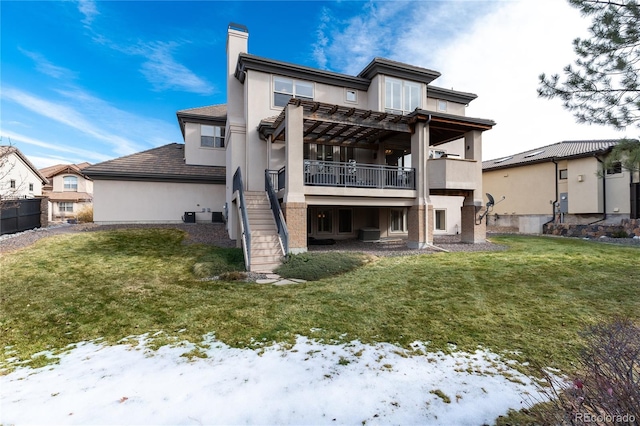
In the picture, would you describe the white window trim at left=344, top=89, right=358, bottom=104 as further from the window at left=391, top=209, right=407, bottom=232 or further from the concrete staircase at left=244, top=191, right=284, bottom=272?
the concrete staircase at left=244, top=191, right=284, bottom=272

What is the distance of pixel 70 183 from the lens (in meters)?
38.2

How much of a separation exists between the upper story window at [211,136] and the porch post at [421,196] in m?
13.1

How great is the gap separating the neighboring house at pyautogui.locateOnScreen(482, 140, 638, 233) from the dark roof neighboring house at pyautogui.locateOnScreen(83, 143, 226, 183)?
2359cm

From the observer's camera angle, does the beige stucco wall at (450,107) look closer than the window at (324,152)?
No

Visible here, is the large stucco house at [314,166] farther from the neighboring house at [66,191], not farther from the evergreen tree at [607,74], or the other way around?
the neighboring house at [66,191]

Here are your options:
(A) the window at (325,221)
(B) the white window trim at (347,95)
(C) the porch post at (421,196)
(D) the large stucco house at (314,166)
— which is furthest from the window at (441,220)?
(B) the white window trim at (347,95)

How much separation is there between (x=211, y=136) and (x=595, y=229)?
2581 centimetres

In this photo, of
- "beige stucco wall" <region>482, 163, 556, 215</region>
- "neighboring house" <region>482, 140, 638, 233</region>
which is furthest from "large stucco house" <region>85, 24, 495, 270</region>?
"beige stucco wall" <region>482, 163, 556, 215</region>

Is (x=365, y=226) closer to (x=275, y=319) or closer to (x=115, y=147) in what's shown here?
(x=275, y=319)

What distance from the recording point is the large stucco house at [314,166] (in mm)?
11180

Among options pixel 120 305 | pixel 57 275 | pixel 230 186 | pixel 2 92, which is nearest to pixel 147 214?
pixel 230 186

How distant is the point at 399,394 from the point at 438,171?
1171cm

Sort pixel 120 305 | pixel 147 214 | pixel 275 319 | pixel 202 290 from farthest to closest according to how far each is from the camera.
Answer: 1. pixel 147 214
2. pixel 202 290
3. pixel 120 305
4. pixel 275 319

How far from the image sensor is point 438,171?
12992mm
